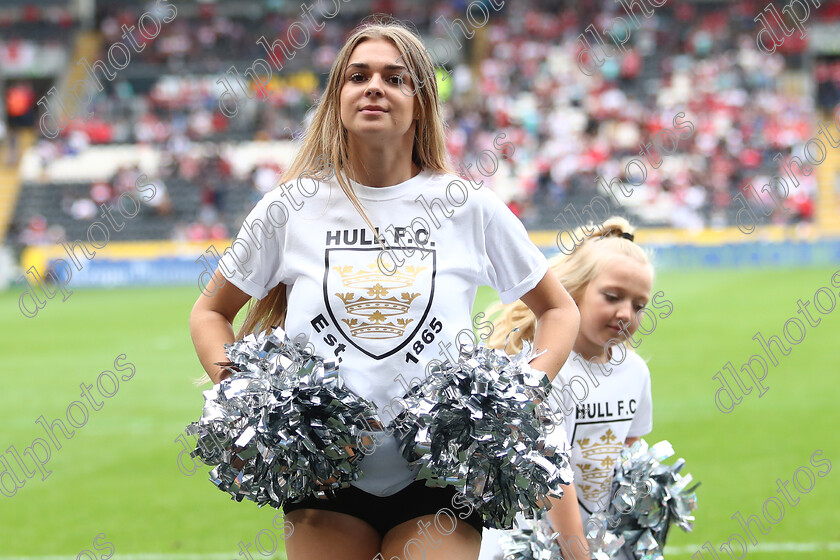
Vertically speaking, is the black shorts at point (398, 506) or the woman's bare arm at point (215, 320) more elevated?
the woman's bare arm at point (215, 320)

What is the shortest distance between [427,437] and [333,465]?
0.68 ft

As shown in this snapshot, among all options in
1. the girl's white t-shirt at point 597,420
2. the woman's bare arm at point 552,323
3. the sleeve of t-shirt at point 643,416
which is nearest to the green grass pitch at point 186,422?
the sleeve of t-shirt at point 643,416

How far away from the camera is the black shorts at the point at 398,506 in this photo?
2.30m

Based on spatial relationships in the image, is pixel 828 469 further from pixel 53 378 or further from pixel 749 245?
pixel 749 245

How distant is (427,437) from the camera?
7.27 feet

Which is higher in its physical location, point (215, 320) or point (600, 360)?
point (600, 360)

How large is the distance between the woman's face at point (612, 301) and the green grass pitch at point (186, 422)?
7.23 ft

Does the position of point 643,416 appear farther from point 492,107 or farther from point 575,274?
point 492,107

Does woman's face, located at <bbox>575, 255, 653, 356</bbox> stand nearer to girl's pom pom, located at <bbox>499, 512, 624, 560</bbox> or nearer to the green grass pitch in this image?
girl's pom pom, located at <bbox>499, 512, 624, 560</bbox>

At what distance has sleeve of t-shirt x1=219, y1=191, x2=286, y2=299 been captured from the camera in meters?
2.38

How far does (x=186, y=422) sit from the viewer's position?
840 centimetres

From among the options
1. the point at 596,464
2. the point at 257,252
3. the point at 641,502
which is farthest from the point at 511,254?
the point at 641,502

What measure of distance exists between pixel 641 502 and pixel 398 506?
3.31ft

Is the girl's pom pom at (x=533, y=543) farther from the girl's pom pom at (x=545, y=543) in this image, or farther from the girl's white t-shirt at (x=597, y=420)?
the girl's white t-shirt at (x=597, y=420)
